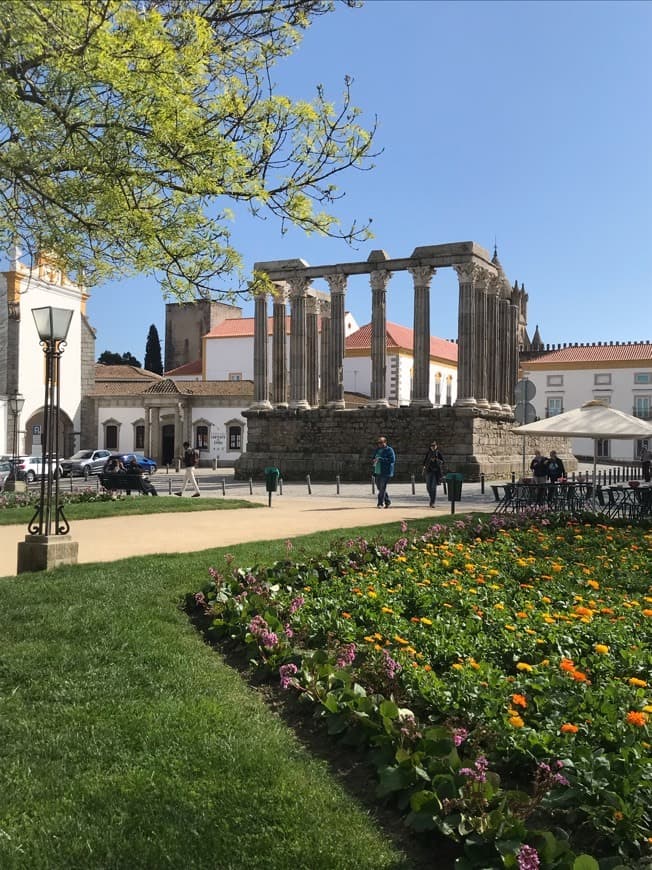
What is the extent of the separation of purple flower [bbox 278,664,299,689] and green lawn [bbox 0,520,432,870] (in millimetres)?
213

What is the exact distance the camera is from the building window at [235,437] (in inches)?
2064

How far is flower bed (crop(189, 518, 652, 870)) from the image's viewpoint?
3195 mm

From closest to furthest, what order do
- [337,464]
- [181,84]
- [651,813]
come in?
[651,813] < [181,84] < [337,464]

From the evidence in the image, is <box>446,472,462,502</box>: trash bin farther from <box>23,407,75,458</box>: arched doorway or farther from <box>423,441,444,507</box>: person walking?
<box>23,407,75,458</box>: arched doorway

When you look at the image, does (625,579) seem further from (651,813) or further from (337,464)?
(337,464)

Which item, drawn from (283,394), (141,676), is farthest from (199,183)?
(283,394)

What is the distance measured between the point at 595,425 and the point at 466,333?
16813mm

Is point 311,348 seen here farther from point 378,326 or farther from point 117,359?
point 117,359

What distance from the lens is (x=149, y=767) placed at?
3922mm

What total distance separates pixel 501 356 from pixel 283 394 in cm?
1012

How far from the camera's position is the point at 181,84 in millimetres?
6109

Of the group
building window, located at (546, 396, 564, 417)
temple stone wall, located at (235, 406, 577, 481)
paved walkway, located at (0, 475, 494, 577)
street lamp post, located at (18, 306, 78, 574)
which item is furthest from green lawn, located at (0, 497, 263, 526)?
building window, located at (546, 396, 564, 417)

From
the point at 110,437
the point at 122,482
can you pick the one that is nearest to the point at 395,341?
the point at 110,437

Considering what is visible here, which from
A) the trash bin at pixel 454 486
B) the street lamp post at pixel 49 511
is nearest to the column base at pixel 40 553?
the street lamp post at pixel 49 511
